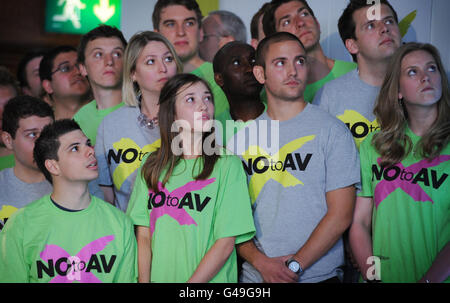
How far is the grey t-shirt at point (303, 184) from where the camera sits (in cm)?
222

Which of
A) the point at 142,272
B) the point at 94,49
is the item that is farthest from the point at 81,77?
the point at 142,272

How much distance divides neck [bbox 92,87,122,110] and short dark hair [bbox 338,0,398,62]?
119 cm

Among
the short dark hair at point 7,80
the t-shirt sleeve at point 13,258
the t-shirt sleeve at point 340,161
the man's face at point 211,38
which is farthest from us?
the man's face at point 211,38

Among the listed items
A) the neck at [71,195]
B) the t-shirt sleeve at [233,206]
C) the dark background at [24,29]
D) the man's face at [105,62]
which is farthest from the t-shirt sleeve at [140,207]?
the dark background at [24,29]

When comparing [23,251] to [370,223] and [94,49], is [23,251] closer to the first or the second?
[94,49]

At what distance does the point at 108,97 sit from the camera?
2.85m

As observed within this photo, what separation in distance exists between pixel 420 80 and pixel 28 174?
1.79 meters

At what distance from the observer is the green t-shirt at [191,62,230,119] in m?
2.79

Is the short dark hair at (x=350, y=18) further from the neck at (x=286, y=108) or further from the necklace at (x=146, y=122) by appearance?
the necklace at (x=146, y=122)

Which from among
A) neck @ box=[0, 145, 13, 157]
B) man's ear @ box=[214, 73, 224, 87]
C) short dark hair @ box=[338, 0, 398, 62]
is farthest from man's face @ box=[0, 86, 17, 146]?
short dark hair @ box=[338, 0, 398, 62]

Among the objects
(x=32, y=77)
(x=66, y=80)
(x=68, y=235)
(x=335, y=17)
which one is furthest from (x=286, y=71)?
(x=32, y=77)

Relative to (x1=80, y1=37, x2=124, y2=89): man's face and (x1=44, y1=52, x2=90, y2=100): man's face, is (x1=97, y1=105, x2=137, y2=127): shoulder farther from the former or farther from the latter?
(x1=44, y1=52, x2=90, y2=100): man's face

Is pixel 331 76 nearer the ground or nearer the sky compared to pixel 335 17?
nearer the ground

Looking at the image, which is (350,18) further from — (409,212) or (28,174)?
(28,174)
